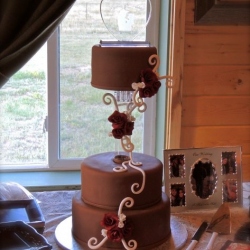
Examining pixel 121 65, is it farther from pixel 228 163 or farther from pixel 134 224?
pixel 228 163

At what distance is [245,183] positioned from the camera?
6.43 feet

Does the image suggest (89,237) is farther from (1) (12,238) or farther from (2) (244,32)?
(2) (244,32)

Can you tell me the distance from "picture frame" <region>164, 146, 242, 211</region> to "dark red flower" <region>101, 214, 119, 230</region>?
0.35 meters

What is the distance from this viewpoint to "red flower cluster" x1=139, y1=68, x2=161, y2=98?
1.36 m

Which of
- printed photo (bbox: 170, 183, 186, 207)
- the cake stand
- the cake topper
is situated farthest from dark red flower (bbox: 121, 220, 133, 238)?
the cake topper

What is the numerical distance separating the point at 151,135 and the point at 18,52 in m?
0.70

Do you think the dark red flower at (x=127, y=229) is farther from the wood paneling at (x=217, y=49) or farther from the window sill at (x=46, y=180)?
the wood paneling at (x=217, y=49)

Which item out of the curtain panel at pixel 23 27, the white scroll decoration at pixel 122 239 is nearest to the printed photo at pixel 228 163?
the white scroll decoration at pixel 122 239

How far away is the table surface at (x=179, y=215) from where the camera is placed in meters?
1.47

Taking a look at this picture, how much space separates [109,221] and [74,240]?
0.54 feet

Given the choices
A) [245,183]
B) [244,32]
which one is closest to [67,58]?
[244,32]

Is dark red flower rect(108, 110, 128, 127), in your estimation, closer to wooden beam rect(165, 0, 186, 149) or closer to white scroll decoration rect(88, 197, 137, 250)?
white scroll decoration rect(88, 197, 137, 250)

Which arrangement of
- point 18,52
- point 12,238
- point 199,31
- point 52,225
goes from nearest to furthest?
point 12,238
point 52,225
point 18,52
point 199,31

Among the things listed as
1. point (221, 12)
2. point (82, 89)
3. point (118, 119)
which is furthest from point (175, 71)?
point (118, 119)
